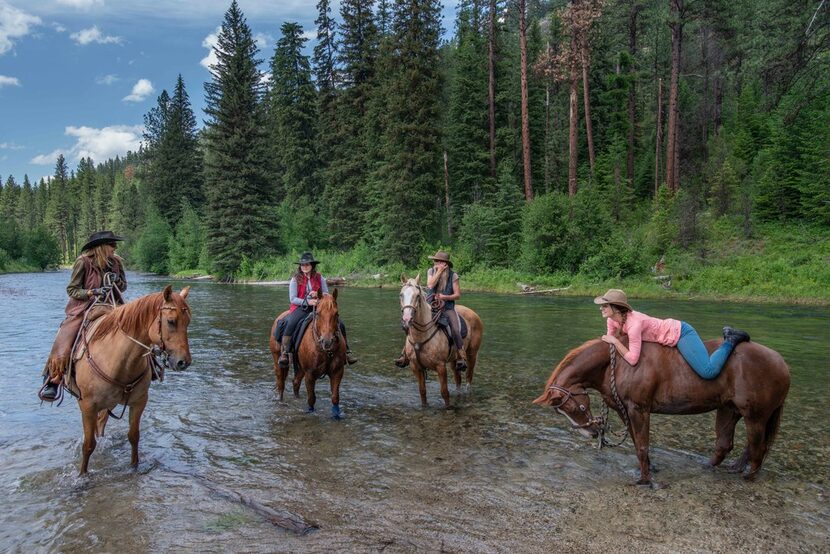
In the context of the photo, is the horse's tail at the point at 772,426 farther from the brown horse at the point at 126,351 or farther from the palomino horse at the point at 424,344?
the brown horse at the point at 126,351

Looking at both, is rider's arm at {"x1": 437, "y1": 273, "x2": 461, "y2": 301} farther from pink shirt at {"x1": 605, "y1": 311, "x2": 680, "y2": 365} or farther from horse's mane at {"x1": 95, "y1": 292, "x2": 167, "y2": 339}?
horse's mane at {"x1": 95, "y1": 292, "x2": 167, "y2": 339}

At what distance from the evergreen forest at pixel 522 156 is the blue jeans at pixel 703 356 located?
11645mm

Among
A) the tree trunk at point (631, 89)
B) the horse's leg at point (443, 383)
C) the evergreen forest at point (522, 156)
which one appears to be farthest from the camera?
the tree trunk at point (631, 89)

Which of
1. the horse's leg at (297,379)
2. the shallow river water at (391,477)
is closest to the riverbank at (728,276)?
the shallow river water at (391,477)

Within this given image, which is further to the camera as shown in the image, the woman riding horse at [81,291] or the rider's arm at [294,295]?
the rider's arm at [294,295]

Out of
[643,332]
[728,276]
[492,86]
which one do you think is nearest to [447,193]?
[492,86]

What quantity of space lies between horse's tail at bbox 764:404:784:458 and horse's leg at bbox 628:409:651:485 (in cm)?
140

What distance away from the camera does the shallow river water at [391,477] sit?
185 inches

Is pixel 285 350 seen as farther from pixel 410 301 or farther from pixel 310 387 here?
pixel 410 301

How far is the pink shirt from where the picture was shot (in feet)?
19.3

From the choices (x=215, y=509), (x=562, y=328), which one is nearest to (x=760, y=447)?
(x=215, y=509)

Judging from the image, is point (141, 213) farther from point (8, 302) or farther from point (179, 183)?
point (8, 302)

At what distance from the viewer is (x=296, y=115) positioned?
157 feet

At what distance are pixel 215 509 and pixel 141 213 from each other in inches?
3104
